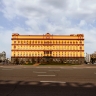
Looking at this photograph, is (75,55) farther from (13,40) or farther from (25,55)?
(13,40)

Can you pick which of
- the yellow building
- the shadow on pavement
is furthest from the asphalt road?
the yellow building

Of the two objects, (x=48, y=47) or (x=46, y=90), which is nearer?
(x=46, y=90)

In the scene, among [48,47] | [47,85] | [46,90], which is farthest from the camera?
[48,47]

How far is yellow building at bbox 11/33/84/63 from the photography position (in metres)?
133

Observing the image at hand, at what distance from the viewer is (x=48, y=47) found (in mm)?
135875

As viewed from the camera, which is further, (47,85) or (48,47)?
(48,47)

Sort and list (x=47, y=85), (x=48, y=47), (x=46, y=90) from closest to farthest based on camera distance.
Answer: (x=46, y=90)
(x=47, y=85)
(x=48, y=47)

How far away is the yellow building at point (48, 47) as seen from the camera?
133 m

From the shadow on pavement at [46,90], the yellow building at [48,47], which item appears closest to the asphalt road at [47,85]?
the shadow on pavement at [46,90]

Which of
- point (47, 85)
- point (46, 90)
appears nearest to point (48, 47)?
point (47, 85)

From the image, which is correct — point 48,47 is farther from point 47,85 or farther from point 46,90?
point 46,90

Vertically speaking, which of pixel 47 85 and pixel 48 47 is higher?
pixel 48 47

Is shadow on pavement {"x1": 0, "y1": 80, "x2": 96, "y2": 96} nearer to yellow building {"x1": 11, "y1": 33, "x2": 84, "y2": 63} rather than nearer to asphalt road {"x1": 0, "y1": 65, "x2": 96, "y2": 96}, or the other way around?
asphalt road {"x1": 0, "y1": 65, "x2": 96, "y2": 96}

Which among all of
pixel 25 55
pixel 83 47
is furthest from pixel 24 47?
pixel 83 47
